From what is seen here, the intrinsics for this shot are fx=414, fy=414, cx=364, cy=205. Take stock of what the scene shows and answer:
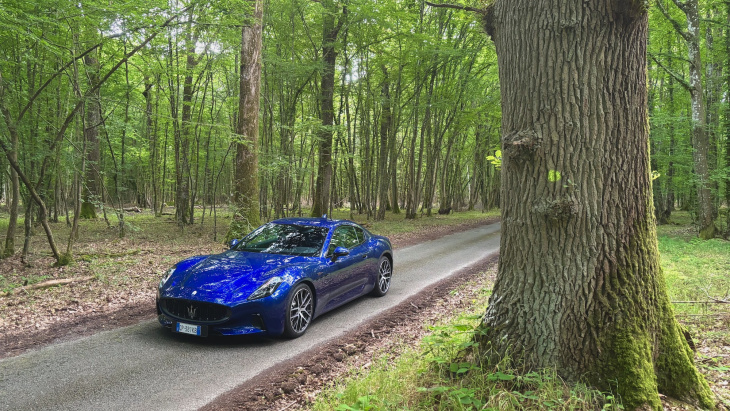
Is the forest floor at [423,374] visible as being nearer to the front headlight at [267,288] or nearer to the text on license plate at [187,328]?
the front headlight at [267,288]

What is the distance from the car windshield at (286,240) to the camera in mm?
5897

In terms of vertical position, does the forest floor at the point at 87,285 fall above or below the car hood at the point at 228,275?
below

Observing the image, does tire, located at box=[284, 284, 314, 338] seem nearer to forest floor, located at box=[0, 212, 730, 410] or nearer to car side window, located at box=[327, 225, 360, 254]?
forest floor, located at box=[0, 212, 730, 410]

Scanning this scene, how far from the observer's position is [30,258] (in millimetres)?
9289

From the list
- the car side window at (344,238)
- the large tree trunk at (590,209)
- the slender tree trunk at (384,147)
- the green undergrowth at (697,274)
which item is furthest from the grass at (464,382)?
the slender tree trunk at (384,147)

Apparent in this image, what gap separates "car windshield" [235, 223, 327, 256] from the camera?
590cm

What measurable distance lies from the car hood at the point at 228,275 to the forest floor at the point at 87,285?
1.36 meters

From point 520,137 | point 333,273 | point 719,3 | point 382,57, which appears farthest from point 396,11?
point 520,137

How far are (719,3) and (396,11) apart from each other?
425 inches

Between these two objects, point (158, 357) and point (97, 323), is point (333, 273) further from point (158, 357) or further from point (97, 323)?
point (97, 323)

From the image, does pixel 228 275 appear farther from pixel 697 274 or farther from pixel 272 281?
pixel 697 274

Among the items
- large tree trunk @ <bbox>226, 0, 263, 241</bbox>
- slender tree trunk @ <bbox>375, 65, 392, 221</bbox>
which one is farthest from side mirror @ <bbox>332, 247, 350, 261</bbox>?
slender tree trunk @ <bbox>375, 65, 392, 221</bbox>

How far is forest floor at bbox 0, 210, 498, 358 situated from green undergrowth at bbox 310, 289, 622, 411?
380cm

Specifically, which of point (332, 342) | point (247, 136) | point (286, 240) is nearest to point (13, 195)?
point (247, 136)
